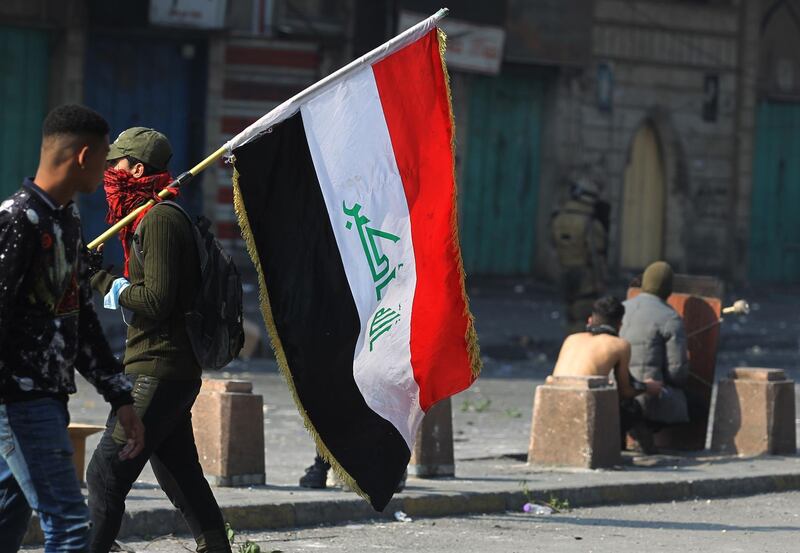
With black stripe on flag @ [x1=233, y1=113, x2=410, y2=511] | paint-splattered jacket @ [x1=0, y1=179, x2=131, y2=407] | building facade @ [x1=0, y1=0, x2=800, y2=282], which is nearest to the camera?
paint-splattered jacket @ [x1=0, y1=179, x2=131, y2=407]

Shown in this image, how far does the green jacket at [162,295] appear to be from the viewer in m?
6.43

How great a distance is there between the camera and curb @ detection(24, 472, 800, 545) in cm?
853

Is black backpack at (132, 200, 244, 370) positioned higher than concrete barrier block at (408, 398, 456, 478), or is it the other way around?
black backpack at (132, 200, 244, 370)

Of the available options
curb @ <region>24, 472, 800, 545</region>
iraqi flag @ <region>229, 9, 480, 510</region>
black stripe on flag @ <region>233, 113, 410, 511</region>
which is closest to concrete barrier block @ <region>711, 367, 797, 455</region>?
curb @ <region>24, 472, 800, 545</region>

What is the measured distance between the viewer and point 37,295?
17.3ft

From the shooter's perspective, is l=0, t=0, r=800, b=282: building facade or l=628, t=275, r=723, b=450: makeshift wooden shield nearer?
l=628, t=275, r=723, b=450: makeshift wooden shield

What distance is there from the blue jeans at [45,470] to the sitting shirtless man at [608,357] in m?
6.36

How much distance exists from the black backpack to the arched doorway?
Answer: 21750 millimetres

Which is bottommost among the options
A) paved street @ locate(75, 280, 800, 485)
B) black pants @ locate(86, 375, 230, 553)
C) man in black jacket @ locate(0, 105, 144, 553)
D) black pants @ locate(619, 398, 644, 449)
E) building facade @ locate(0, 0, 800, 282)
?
paved street @ locate(75, 280, 800, 485)

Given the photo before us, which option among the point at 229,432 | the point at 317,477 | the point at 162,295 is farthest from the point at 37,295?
the point at 317,477

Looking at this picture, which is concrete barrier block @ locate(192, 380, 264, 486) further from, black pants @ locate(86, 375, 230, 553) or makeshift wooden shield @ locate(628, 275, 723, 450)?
makeshift wooden shield @ locate(628, 275, 723, 450)

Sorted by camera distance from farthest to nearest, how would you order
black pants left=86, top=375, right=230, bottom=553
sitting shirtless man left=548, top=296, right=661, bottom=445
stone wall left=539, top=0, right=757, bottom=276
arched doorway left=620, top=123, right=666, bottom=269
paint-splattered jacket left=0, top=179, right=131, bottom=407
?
arched doorway left=620, top=123, right=666, bottom=269 → stone wall left=539, top=0, right=757, bottom=276 → sitting shirtless man left=548, top=296, right=661, bottom=445 → black pants left=86, top=375, right=230, bottom=553 → paint-splattered jacket left=0, top=179, right=131, bottom=407

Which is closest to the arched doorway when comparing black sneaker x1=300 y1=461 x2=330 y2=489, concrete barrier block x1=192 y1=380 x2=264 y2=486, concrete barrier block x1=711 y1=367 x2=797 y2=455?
concrete barrier block x1=711 y1=367 x2=797 y2=455

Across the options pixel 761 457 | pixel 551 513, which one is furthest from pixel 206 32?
pixel 551 513
